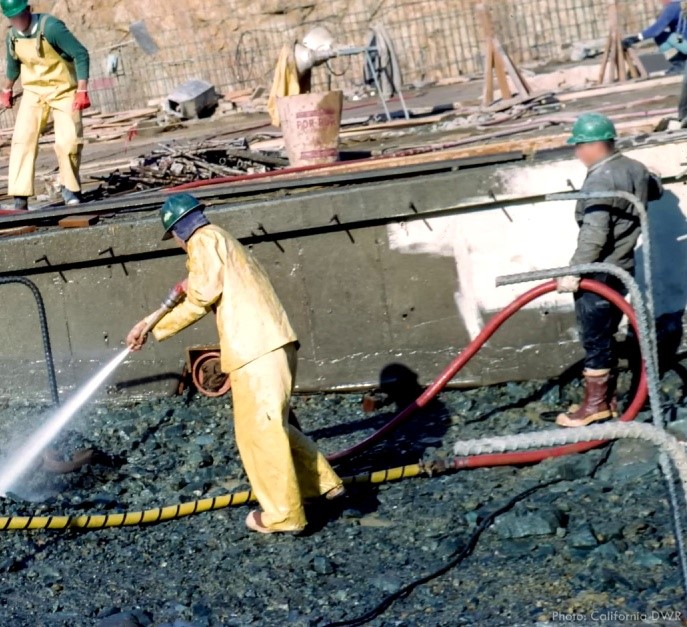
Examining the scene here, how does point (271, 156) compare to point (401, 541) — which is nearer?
point (401, 541)

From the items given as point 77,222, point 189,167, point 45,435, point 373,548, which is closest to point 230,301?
point 373,548

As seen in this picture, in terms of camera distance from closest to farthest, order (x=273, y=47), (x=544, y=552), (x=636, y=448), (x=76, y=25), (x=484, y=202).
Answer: (x=544, y=552) < (x=636, y=448) < (x=484, y=202) < (x=273, y=47) < (x=76, y=25)

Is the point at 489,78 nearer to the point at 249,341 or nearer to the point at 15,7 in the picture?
the point at 15,7

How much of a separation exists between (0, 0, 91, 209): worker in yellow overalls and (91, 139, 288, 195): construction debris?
38.0 inches

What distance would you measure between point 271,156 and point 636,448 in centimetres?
592

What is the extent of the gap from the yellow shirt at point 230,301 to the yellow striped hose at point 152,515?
40.6 inches

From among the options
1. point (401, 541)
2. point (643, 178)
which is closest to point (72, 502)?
point (401, 541)

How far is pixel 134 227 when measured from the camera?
389 inches

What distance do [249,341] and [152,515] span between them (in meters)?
1.38

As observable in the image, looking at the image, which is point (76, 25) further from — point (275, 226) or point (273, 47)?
point (275, 226)

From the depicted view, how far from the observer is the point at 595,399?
27.5 feet

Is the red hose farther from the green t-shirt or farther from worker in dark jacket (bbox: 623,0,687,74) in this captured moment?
worker in dark jacket (bbox: 623,0,687,74)

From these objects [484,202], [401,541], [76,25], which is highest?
[76,25]

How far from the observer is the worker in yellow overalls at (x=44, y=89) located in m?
10.6
